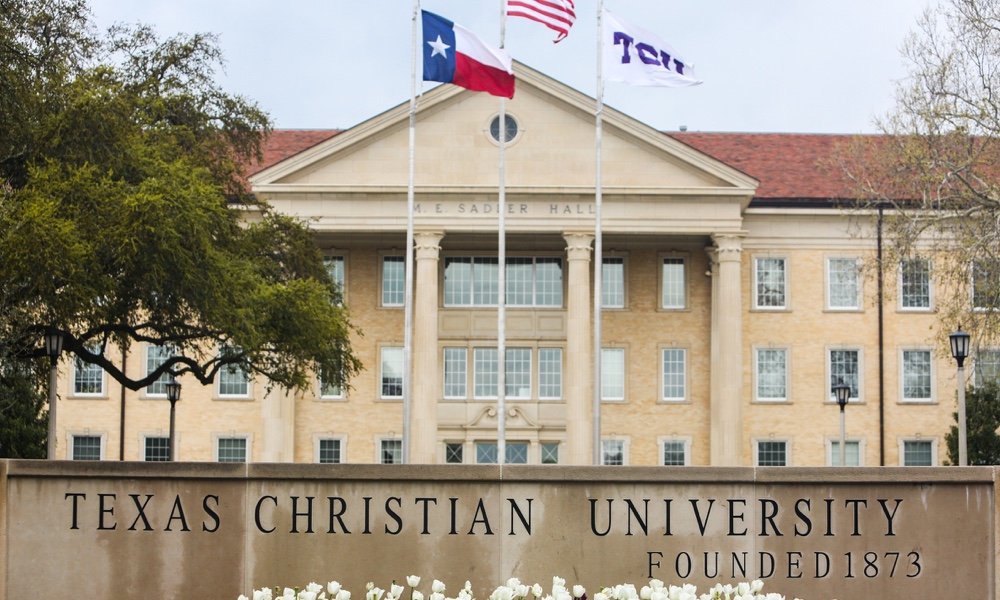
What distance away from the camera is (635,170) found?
167 ft

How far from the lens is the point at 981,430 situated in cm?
4378

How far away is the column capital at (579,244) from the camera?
166ft

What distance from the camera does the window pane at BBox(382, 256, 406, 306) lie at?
179ft

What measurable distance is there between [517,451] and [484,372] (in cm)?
312

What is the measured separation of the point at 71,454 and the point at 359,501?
43.0 metres

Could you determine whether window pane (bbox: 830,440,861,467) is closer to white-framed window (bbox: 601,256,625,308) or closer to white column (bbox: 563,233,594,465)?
white-framed window (bbox: 601,256,625,308)

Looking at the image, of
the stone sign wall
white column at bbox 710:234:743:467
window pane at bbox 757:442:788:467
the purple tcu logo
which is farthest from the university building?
the stone sign wall

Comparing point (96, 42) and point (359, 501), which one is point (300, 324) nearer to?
point (96, 42)

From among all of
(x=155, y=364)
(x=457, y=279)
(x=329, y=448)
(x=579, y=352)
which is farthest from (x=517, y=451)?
(x=155, y=364)

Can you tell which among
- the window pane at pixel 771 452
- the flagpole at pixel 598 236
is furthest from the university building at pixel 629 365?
the flagpole at pixel 598 236

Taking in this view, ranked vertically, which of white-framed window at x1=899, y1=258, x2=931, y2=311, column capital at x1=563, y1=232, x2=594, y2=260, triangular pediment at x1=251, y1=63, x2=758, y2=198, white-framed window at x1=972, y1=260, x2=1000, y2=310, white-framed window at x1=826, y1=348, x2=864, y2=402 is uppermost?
triangular pediment at x1=251, y1=63, x2=758, y2=198

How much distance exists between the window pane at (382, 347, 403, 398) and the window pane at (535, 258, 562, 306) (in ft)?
18.1

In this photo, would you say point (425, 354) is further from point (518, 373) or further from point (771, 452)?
point (771, 452)

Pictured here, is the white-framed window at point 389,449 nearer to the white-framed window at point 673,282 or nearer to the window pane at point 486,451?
the window pane at point 486,451
